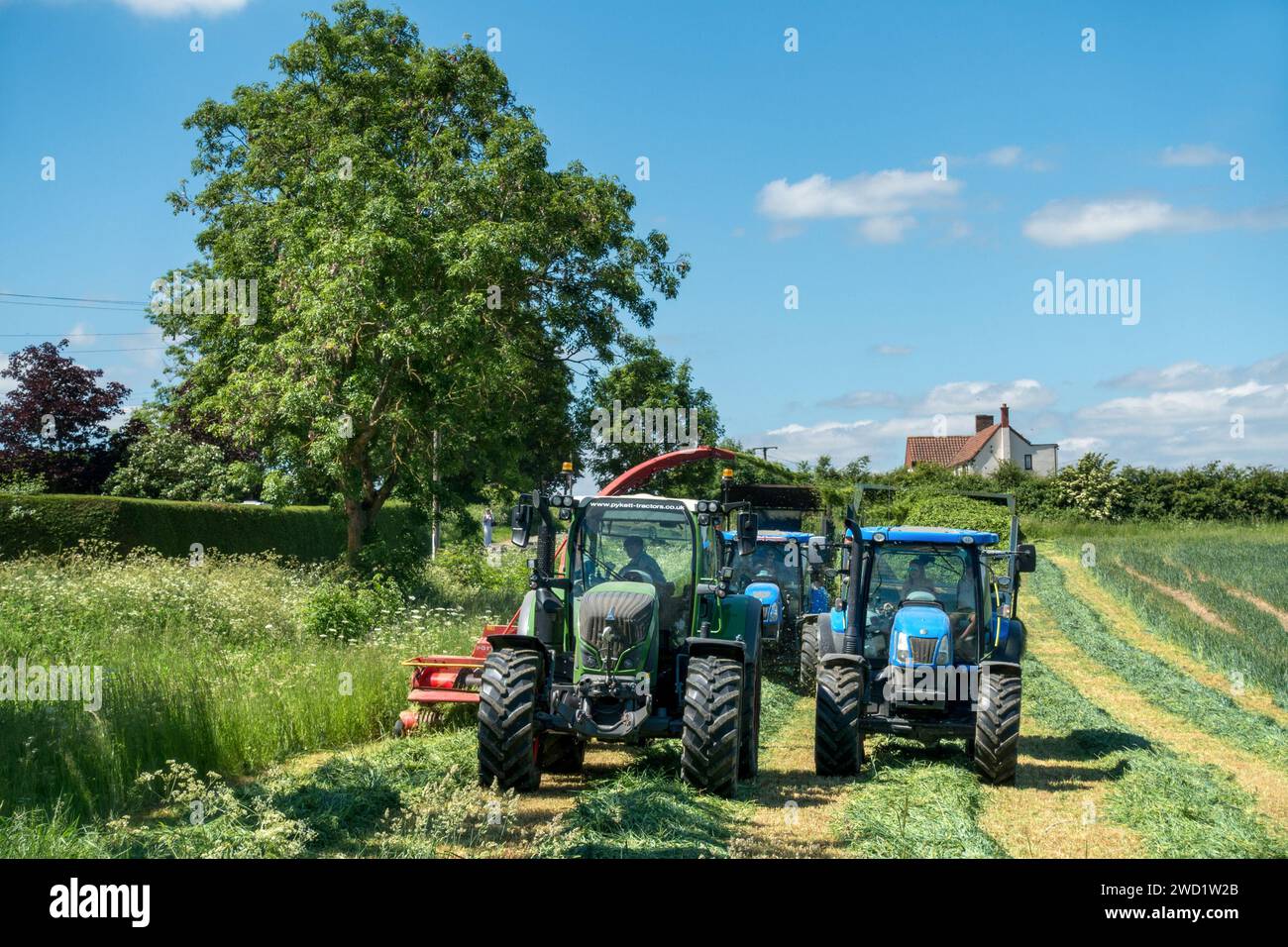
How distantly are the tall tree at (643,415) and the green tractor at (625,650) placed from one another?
583 inches

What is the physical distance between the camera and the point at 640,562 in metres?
9.16

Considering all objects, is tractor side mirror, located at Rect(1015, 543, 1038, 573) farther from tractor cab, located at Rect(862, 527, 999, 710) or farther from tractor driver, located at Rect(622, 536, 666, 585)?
tractor driver, located at Rect(622, 536, 666, 585)

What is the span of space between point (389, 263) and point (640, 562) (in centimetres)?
992

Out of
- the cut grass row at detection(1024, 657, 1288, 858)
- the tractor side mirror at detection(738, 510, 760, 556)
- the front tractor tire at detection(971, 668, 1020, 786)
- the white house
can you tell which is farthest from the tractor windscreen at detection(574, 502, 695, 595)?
the white house

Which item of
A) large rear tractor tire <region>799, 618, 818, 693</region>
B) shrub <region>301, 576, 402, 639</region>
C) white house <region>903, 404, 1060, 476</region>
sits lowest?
large rear tractor tire <region>799, 618, 818, 693</region>

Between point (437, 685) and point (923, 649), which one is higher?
point (923, 649)

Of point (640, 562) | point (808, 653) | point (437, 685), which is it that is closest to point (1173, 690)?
point (808, 653)

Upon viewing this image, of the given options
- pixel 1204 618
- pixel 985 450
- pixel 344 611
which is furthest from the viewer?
pixel 985 450

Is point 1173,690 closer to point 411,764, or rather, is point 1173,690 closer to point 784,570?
point 784,570

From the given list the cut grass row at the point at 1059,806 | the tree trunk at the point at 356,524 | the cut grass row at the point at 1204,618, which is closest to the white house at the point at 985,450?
the cut grass row at the point at 1204,618

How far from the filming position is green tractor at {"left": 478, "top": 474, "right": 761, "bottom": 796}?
320 inches

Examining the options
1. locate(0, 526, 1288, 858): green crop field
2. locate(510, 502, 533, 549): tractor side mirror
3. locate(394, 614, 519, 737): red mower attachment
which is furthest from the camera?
locate(394, 614, 519, 737): red mower attachment

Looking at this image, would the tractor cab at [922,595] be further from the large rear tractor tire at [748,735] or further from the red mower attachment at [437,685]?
the red mower attachment at [437,685]

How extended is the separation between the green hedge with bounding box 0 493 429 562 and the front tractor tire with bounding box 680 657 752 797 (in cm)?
1177
